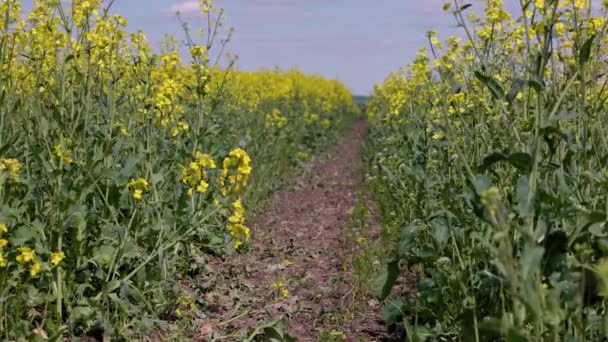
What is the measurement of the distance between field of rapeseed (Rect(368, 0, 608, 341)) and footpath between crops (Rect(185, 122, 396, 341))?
0.34m

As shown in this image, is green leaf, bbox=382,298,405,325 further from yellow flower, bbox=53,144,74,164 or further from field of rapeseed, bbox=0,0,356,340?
yellow flower, bbox=53,144,74,164

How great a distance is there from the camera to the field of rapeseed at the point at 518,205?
2609 millimetres

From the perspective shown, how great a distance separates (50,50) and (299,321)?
207 centimetres

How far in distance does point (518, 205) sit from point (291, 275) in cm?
268

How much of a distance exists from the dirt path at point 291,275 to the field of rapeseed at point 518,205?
51 cm

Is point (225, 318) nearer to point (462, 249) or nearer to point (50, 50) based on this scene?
point (462, 249)

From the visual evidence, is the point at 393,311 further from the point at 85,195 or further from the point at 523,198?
the point at 85,195

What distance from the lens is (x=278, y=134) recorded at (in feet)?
36.7

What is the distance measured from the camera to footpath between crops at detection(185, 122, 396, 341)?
402 centimetres

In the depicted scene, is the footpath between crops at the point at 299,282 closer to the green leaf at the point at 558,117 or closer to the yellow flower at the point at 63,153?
the yellow flower at the point at 63,153

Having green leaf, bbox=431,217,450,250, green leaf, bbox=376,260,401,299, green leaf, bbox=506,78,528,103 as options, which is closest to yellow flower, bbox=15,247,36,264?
green leaf, bbox=376,260,401,299

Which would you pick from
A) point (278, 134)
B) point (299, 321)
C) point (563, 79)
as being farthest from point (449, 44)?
point (278, 134)

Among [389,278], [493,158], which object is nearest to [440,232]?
[389,278]

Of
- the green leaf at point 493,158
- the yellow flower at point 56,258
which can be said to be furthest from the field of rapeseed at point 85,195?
the green leaf at point 493,158
